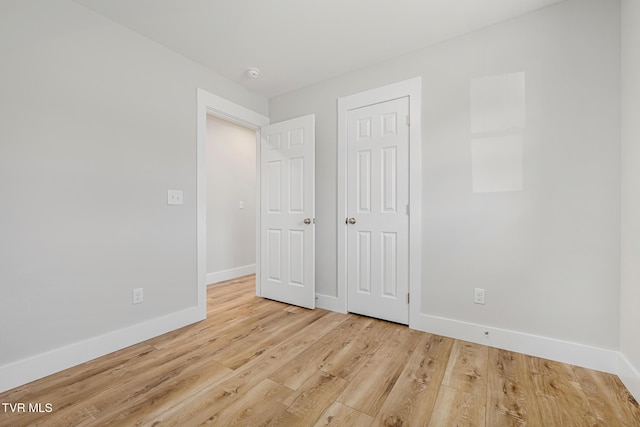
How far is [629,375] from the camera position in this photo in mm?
1488

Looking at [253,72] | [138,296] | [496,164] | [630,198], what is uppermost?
[253,72]

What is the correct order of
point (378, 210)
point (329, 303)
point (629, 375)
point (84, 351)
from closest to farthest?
point (629, 375), point (84, 351), point (378, 210), point (329, 303)

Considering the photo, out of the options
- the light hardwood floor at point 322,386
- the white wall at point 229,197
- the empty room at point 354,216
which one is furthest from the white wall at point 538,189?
the white wall at point 229,197

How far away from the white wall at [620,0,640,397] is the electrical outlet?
316 cm

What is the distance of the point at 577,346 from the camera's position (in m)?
1.73

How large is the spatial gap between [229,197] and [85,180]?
2387 mm

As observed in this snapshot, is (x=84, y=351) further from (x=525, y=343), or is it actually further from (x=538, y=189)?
(x=538, y=189)

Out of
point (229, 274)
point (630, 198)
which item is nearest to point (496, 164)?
point (630, 198)

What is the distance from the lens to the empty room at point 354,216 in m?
1.50

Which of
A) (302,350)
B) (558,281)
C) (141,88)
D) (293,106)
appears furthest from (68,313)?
(558,281)

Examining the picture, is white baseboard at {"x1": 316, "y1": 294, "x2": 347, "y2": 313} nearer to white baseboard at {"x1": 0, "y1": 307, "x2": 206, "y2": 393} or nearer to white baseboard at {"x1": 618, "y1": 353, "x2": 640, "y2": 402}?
white baseboard at {"x1": 0, "y1": 307, "x2": 206, "y2": 393}

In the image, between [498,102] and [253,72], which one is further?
[253,72]

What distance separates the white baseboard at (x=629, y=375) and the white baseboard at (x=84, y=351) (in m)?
3.01

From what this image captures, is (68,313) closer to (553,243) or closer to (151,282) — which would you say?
(151,282)
